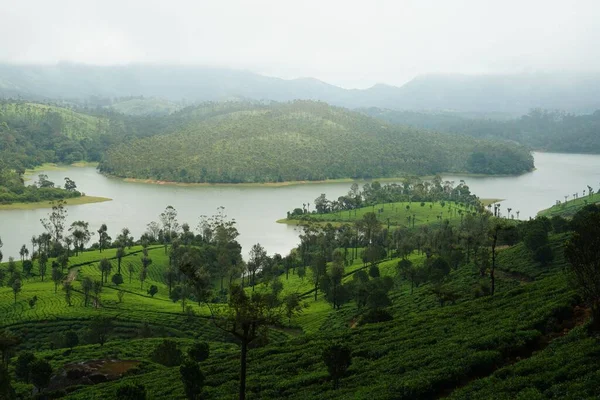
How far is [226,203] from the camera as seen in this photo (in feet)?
464

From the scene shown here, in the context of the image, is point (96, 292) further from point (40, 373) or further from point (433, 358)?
point (433, 358)

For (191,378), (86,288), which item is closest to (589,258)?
(191,378)

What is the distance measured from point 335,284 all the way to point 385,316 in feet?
54.9

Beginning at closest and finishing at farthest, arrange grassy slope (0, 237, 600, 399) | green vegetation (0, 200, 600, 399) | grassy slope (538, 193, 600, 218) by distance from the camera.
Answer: grassy slope (0, 237, 600, 399), green vegetation (0, 200, 600, 399), grassy slope (538, 193, 600, 218)

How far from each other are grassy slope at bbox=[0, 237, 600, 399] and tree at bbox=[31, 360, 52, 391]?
2.10 meters

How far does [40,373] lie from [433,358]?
76.9ft

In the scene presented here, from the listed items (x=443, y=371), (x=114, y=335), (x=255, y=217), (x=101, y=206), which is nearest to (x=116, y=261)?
(x=114, y=335)

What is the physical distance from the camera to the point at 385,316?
42562mm

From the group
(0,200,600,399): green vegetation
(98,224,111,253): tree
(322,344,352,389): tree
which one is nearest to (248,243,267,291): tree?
(0,200,600,399): green vegetation

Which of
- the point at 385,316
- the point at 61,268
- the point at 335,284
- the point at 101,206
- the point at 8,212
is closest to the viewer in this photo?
the point at 385,316

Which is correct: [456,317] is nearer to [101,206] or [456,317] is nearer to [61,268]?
[61,268]

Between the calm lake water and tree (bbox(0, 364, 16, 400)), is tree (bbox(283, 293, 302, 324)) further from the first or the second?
the calm lake water

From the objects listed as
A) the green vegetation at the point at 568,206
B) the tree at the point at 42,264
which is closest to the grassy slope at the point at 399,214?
the green vegetation at the point at 568,206

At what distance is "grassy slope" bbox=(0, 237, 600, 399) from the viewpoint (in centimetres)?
1891
